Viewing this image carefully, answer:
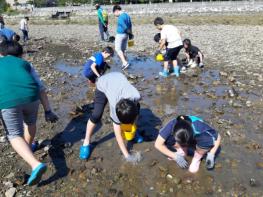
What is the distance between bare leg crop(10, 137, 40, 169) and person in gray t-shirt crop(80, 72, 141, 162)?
1.16 metres

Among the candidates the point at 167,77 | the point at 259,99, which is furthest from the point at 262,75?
the point at 167,77

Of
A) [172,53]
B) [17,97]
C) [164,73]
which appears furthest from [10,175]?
[172,53]

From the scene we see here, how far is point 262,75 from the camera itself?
977 cm

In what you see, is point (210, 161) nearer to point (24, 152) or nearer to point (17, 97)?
point (24, 152)

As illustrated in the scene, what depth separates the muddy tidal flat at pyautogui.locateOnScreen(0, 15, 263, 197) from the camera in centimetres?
468

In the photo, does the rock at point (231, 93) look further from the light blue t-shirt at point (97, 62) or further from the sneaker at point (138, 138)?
the light blue t-shirt at point (97, 62)

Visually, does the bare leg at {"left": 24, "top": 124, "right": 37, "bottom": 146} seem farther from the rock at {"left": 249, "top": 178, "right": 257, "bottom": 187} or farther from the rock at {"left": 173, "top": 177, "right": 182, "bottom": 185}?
the rock at {"left": 249, "top": 178, "right": 257, "bottom": 187}

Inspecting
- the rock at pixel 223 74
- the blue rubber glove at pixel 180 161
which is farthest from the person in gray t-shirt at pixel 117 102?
the rock at pixel 223 74

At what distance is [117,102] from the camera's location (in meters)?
4.70

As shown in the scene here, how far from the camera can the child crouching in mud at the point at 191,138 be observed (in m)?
4.44

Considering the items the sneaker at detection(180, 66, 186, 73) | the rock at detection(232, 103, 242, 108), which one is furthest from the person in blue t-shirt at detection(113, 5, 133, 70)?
the rock at detection(232, 103, 242, 108)

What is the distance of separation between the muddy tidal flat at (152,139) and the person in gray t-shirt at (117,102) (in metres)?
0.45

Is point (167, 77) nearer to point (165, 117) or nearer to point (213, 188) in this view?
point (165, 117)

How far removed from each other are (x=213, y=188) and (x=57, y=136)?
3.23 meters
